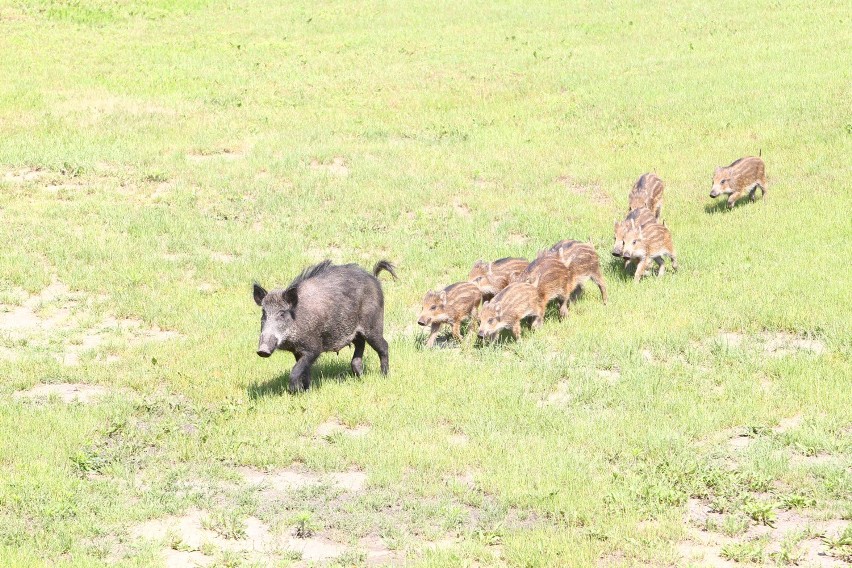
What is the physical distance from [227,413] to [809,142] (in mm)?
14790

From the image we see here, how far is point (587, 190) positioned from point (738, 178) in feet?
9.70

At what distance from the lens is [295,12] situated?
123 ft

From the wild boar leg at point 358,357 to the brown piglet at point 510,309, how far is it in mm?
1631

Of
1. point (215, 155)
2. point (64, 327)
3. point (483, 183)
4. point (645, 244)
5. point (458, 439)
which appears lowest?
point (458, 439)

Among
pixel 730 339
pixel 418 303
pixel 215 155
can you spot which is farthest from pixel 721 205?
pixel 215 155

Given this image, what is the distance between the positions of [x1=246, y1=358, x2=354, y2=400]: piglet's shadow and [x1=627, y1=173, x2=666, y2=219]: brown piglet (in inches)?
268

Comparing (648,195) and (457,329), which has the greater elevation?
(648,195)

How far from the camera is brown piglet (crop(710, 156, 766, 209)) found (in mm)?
18484

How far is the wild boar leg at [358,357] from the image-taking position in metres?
12.2

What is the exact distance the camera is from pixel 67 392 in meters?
12.0

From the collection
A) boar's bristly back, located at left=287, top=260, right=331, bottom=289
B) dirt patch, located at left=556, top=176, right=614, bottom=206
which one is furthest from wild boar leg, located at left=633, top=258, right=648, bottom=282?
boar's bristly back, located at left=287, top=260, right=331, bottom=289

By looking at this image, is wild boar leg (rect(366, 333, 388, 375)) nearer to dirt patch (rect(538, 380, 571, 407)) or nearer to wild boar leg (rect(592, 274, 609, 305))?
dirt patch (rect(538, 380, 571, 407))

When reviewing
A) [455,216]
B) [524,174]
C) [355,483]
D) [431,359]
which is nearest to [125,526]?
[355,483]

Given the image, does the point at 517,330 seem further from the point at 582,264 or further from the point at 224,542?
the point at 224,542
